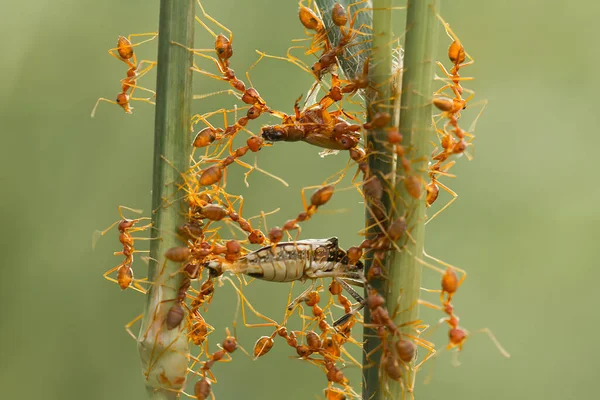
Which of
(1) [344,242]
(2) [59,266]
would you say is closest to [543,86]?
(1) [344,242]

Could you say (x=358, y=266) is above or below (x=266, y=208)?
above

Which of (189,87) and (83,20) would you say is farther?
(83,20)

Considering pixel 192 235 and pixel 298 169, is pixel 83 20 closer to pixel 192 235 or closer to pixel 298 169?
pixel 298 169

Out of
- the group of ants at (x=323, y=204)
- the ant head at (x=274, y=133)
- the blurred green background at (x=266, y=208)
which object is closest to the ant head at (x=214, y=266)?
the group of ants at (x=323, y=204)

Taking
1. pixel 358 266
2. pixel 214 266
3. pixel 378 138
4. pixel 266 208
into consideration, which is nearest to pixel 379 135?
pixel 378 138

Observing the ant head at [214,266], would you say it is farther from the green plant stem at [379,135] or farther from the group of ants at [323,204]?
the green plant stem at [379,135]

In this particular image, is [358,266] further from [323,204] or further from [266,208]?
[266,208]

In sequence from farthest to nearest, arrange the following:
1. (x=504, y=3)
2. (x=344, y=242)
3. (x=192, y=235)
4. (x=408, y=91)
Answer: (x=504, y=3), (x=344, y=242), (x=192, y=235), (x=408, y=91)
